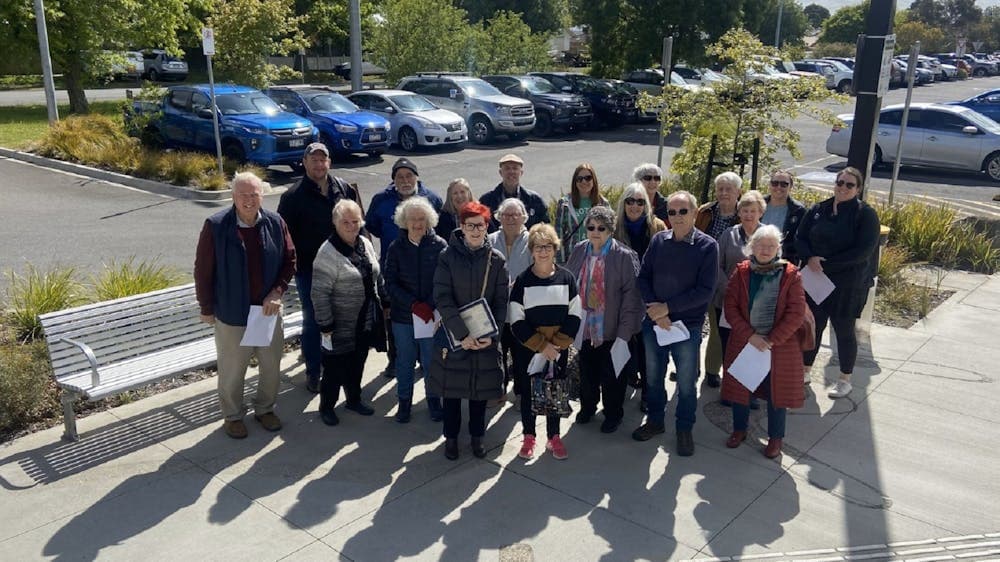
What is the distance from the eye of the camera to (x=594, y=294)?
556 centimetres

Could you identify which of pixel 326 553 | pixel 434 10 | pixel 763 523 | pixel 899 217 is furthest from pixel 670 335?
pixel 434 10

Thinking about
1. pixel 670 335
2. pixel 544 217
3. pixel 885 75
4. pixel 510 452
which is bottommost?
pixel 510 452

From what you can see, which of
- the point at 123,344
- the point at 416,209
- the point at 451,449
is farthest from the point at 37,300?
the point at 451,449

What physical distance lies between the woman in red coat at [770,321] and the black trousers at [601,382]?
2.47 feet

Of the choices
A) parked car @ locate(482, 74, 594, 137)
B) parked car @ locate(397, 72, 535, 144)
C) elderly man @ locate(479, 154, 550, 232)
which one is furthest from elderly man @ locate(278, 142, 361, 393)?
parked car @ locate(482, 74, 594, 137)

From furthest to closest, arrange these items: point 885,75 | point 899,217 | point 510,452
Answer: point 899,217, point 885,75, point 510,452

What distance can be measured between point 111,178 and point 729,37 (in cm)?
1147

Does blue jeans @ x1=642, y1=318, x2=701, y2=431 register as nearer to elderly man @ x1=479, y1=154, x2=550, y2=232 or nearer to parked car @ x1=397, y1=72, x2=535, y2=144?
elderly man @ x1=479, y1=154, x2=550, y2=232

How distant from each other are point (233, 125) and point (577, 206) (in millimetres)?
11310

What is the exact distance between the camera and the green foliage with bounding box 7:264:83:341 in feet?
22.9

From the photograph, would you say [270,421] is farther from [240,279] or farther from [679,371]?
[679,371]

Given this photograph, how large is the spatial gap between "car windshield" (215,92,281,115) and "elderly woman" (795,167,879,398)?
12.9 m

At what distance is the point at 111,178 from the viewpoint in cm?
1538

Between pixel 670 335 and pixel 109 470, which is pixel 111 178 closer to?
pixel 109 470
